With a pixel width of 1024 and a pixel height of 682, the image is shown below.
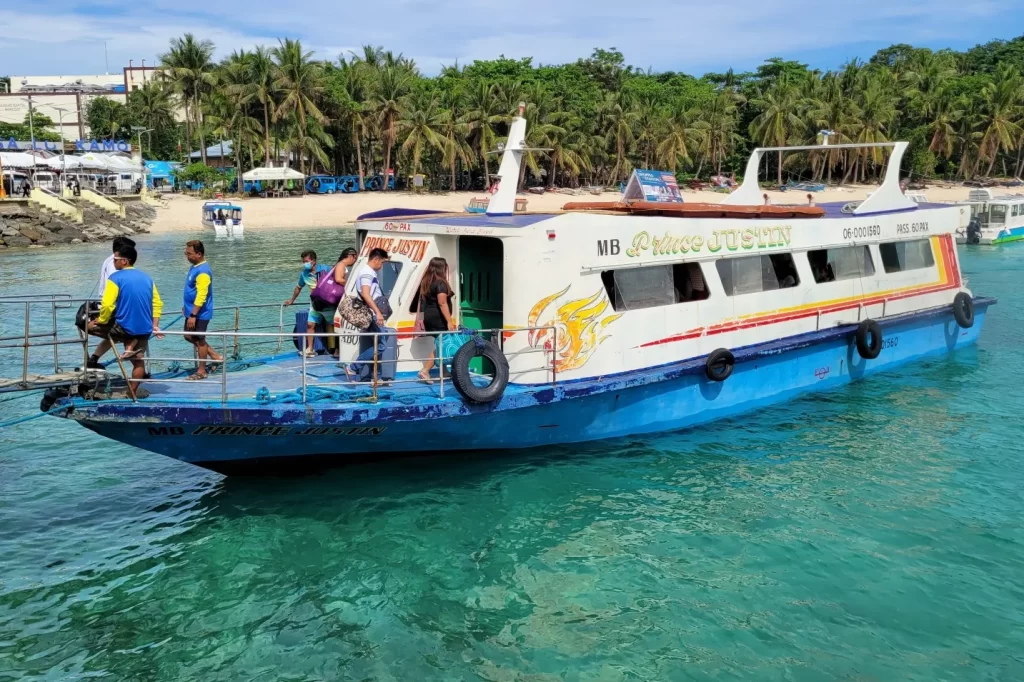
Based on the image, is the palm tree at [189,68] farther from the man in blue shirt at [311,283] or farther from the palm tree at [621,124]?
the man in blue shirt at [311,283]

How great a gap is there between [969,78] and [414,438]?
77928 mm

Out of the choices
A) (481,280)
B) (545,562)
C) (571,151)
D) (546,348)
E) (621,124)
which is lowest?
(545,562)

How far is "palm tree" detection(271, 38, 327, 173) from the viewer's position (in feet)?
193

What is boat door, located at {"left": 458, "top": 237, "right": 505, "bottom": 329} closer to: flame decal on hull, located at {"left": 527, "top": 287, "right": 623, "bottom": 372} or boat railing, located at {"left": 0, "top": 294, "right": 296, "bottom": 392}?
flame decal on hull, located at {"left": 527, "top": 287, "right": 623, "bottom": 372}

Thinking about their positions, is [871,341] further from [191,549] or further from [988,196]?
[988,196]

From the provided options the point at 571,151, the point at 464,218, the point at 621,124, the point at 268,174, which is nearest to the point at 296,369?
the point at 464,218

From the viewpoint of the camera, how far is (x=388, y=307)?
9.34 meters

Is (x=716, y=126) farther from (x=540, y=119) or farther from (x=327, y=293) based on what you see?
(x=327, y=293)

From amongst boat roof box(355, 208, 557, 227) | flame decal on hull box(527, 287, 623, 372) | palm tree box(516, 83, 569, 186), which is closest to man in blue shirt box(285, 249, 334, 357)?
boat roof box(355, 208, 557, 227)

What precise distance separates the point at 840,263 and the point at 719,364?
371cm

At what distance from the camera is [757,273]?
1157cm

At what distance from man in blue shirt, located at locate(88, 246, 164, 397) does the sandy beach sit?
39.6m

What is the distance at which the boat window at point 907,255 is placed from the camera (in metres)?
13.8

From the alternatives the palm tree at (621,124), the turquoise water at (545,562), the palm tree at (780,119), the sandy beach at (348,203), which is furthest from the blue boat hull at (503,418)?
the palm tree at (621,124)
